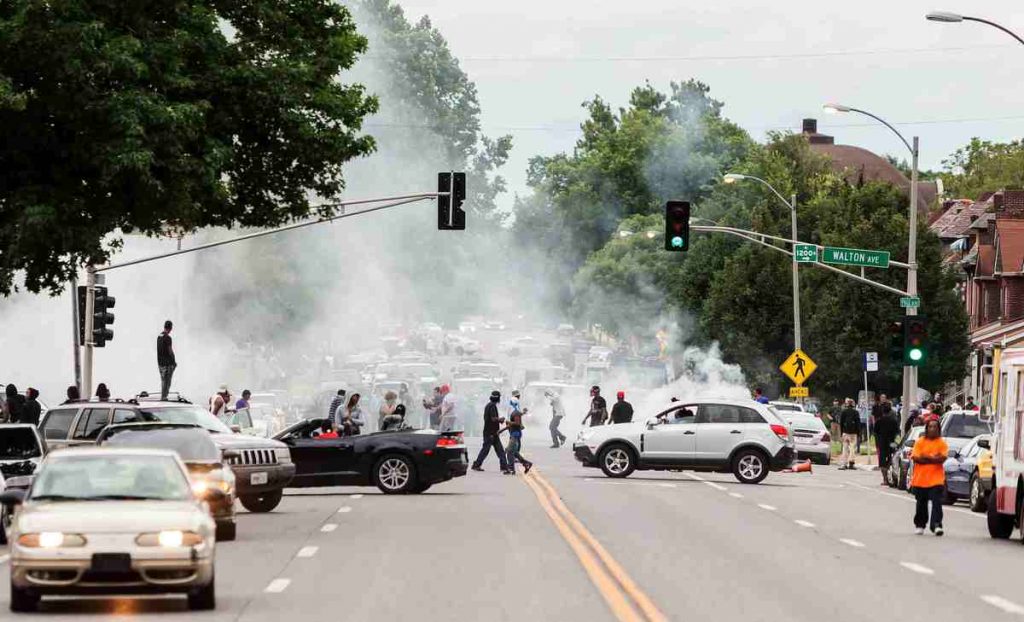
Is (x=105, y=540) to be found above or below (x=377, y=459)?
above

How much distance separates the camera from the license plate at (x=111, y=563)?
14242mm

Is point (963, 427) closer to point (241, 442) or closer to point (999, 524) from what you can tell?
point (999, 524)

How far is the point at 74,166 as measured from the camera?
28422 millimetres

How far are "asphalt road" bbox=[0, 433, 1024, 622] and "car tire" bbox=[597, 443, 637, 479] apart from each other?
501cm

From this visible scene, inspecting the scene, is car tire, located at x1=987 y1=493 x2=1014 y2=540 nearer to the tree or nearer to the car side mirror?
the tree

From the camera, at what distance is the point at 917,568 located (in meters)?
19.6

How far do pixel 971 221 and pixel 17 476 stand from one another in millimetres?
75891

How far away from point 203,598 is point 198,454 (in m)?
7.21

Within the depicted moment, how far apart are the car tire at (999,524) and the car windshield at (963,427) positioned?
38.5ft

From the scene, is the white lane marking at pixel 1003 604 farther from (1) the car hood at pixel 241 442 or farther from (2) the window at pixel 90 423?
(2) the window at pixel 90 423

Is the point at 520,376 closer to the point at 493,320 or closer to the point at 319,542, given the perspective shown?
the point at 493,320

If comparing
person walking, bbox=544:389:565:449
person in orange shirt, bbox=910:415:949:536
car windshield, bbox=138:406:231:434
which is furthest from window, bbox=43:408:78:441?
person walking, bbox=544:389:565:449

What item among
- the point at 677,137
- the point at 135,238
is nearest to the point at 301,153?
the point at 135,238

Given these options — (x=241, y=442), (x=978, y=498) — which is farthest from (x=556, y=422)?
(x=241, y=442)
